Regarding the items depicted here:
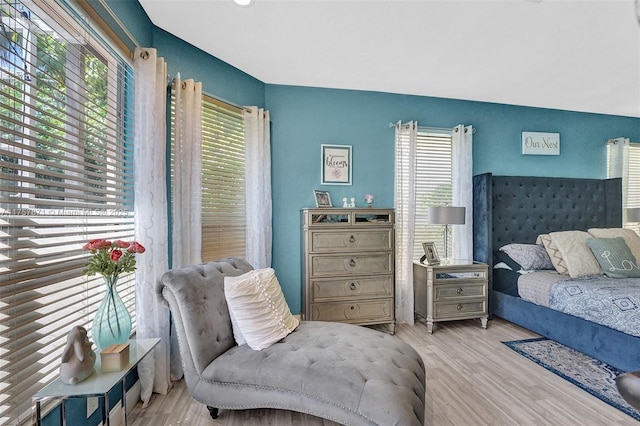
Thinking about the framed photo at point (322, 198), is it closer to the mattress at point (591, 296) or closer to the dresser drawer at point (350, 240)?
the dresser drawer at point (350, 240)

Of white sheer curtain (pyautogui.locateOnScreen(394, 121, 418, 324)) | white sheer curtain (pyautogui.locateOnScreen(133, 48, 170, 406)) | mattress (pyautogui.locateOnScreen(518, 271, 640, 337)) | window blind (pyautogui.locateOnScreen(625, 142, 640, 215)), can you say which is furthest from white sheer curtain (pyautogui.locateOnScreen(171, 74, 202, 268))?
window blind (pyautogui.locateOnScreen(625, 142, 640, 215))

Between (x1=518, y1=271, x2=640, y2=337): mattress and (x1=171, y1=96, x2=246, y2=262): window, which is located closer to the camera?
(x1=518, y1=271, x2=640, y2=337): mattress

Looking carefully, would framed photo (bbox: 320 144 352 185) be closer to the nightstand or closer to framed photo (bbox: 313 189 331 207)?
framed photo (bbox: 313 189 331 207)

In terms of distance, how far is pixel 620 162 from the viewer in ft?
13.6

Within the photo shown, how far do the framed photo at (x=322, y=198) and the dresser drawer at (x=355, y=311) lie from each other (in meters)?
1.04

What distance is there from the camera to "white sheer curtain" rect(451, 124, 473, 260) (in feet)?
12.1

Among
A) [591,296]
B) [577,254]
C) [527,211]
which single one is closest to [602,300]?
[591,296]

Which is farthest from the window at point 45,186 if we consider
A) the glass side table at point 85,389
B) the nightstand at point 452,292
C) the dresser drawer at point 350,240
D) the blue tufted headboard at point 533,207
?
the blue tufted headboard at point 533,207

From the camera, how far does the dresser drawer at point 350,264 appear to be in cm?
295

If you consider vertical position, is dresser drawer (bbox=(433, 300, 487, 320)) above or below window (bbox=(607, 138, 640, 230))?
below

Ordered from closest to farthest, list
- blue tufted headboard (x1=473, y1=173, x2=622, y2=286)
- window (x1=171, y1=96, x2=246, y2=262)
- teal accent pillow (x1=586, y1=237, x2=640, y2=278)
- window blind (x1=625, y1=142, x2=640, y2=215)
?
1. window (x1=171, y1=96, x2=246, y2=262)
2. teal accent pillow (x1=586, y1=237, x2=640, y2=278)
3. blue tufted headboard (x1=473, y1=173, x2=622, y2=286)
4. window blind (x1=625, y1=142, x2=640, y2=215)

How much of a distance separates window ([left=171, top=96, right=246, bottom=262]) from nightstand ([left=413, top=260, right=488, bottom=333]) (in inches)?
77.9

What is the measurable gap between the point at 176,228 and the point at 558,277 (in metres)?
3.55

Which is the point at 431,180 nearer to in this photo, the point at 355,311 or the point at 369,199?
the point at 369,199
